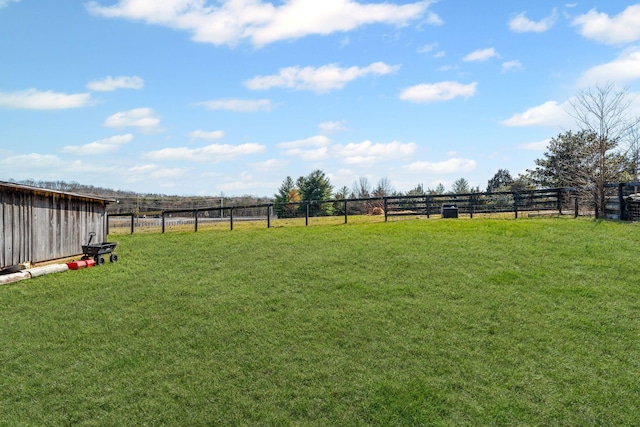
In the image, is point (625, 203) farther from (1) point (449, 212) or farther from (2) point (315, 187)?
(2) point (315, 187)

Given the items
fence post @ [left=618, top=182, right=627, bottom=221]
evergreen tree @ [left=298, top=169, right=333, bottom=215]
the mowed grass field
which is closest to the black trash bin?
fence post @ [left=618, top=182, right=627, bottom=221]

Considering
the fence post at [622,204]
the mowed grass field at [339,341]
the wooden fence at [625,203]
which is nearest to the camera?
the mowed grass field at [339,341]

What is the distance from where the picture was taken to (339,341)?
629cm

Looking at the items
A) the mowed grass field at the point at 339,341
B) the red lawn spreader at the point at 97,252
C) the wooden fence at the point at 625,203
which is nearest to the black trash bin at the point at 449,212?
the wooden fence at the point at 625,203

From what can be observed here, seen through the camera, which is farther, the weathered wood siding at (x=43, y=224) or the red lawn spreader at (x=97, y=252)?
the red lawn spreader at (x=97, y=252)

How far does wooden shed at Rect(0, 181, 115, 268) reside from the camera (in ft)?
35.4

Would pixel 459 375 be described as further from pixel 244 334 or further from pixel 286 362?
pixel 244 334

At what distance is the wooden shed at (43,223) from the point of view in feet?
35.4

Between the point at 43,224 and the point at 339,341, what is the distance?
9.93 meters

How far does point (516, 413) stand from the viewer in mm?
4805

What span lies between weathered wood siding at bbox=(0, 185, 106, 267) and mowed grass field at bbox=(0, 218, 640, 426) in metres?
1.51

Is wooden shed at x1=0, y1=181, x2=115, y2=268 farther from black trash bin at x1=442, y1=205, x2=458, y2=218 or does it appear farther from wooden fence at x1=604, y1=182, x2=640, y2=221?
wooden fence at x1=604, y1=182, x2=640, y2=221

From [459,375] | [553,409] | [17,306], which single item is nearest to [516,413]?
[553,409]

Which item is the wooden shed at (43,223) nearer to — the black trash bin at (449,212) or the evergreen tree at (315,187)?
the black trash bin at (449,212)
